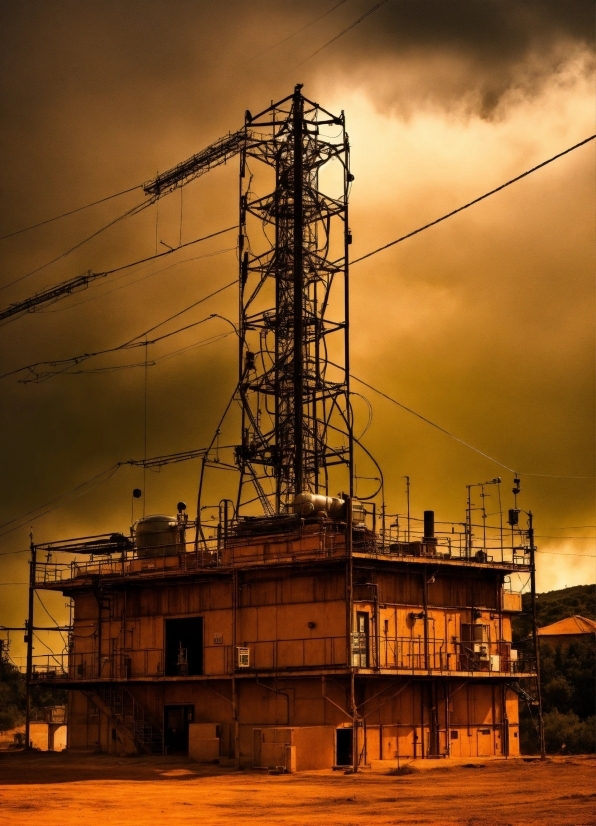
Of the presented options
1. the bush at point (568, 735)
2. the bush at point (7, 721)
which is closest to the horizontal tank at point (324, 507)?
the bush at point (568, 735)

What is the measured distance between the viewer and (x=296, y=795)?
35.8 metres

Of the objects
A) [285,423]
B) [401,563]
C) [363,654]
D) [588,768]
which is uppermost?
[285,423]

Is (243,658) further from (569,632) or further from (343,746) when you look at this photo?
(569,632)

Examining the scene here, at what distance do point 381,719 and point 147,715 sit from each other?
10.4 m

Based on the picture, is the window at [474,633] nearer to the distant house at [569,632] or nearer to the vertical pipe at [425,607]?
the vertical pipe at [425,607]

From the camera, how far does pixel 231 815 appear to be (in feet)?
101

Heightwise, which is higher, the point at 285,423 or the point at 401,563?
the point at 285,423

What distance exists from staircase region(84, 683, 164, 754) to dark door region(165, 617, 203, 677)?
230 cm

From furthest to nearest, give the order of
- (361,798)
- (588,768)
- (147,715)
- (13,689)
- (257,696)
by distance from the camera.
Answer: (13,689) < (147,715) < (257,696) < (588,768) < (361,798)

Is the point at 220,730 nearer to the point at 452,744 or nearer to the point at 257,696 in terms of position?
the point at 257,696

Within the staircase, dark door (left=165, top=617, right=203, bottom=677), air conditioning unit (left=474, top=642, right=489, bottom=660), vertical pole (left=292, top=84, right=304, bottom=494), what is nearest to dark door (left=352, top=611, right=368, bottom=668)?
air conditioning unit (left=474, top=642, right=489, bottom=660)

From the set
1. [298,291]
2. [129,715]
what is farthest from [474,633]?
[298,291]

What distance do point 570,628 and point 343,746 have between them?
44105mm

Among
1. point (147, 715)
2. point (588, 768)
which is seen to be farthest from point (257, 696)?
point (588, 768)
